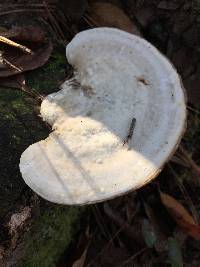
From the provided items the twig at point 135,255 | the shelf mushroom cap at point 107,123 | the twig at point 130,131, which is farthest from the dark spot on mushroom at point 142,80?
the twig at point 135,255

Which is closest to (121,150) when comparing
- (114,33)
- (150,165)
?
(150,165)

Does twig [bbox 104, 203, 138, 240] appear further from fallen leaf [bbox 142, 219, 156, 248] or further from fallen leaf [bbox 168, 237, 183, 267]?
fallen leaf [bbox 168, 237, 183, 267]

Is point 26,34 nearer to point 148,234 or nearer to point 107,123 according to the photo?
point 107,123

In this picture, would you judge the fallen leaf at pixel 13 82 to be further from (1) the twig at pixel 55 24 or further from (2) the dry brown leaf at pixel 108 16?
(2) the dry brown leaf at pixel 108 16

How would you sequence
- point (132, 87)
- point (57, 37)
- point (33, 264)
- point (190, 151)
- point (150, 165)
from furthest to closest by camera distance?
point (190, 151), point (57, 37), point (33, 264), point (132, 87), point (150, 165)

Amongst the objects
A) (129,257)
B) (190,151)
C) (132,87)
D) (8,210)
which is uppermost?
(132,87)

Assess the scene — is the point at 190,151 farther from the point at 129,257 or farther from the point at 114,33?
the point at 114,33
